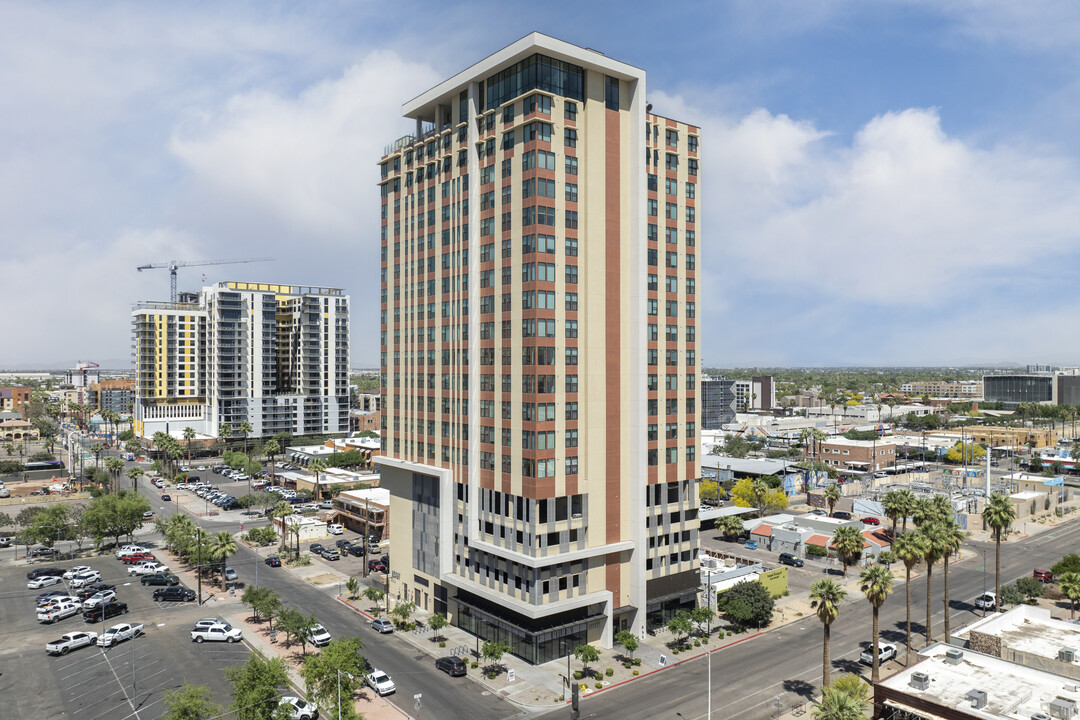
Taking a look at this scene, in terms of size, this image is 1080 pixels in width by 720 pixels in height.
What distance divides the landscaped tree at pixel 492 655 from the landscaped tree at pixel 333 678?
47.2 ft

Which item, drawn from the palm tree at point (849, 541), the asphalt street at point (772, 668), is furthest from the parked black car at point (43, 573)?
the palm tree at point (849, 541)

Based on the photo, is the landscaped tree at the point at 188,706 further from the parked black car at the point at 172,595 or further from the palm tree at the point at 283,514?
the palm tree at the point at 283,514

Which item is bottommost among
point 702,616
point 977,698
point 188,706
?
point 702,616

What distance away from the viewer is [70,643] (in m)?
76.0

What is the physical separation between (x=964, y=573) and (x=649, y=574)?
63.2 metres

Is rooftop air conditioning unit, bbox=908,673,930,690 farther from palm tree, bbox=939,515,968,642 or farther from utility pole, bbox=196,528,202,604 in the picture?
utility pole, bbox=196,528,202,604

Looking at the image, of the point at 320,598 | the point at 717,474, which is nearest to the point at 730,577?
the point at 320,598

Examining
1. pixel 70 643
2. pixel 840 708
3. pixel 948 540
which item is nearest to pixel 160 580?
pixel 70 643

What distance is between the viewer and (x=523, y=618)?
7338 cm

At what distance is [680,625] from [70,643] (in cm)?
6834

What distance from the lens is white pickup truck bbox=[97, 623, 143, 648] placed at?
76875 mm

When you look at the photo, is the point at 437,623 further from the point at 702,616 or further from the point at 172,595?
the point at 172,595

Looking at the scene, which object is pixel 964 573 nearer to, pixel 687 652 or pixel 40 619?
pixel 687 652

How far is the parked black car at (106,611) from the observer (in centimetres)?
8506
